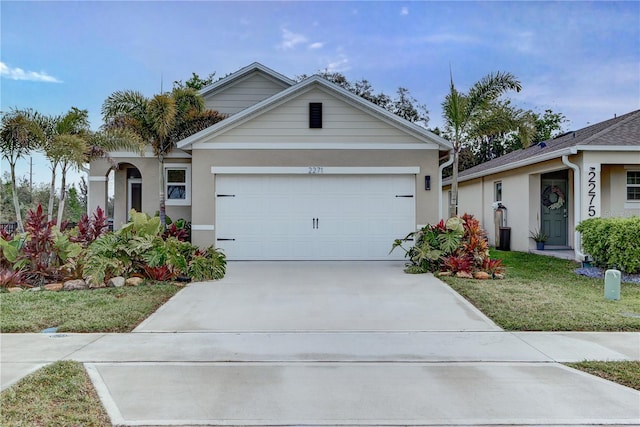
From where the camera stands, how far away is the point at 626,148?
1086 cm

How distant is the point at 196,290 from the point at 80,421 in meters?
5.01

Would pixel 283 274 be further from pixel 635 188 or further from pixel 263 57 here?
pixel 263 57

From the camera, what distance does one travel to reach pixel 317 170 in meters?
11.6

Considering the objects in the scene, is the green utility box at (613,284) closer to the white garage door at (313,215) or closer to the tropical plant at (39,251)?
the white garage door at (313,215)

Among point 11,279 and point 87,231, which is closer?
point 11,279

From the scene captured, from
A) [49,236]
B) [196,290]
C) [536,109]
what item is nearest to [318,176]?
[196,290]

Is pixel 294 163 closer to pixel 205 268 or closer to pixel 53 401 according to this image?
pixel 205 268

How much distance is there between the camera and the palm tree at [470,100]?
12.2 metres

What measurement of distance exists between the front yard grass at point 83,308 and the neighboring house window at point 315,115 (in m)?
5.67

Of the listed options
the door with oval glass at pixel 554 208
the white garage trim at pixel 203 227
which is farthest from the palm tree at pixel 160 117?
the door with oval glass at pixel 554 208

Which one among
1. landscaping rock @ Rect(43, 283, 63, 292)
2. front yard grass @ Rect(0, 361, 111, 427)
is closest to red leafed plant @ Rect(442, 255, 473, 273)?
front yard grass @ Rect(0, 361, 111, 427)

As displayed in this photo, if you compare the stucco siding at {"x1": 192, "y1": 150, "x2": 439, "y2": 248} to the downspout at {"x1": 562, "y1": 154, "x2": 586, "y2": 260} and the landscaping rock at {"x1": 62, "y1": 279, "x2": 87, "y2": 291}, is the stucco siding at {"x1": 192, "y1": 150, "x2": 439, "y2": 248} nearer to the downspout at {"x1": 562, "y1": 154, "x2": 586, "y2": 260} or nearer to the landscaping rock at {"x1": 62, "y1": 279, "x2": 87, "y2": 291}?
the downspout at {"x1": 562, "y1": 154, "x2": 586, "y2": 260}

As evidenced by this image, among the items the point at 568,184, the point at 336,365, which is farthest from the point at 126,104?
the point at 568,184

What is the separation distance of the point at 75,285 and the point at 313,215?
5.79 meters
